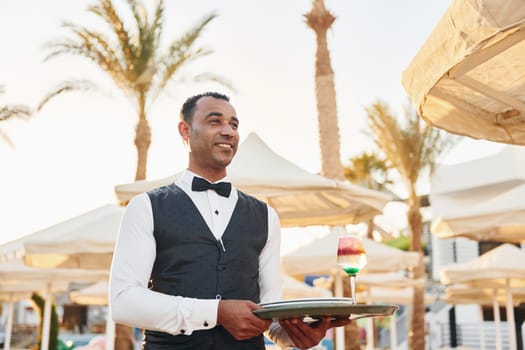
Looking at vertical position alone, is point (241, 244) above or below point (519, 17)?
below

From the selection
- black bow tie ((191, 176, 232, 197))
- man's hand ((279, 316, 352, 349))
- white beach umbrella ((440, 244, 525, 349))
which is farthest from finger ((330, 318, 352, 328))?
white beach umbrella ((440, 244, 525, 349))

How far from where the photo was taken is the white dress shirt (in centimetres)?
195

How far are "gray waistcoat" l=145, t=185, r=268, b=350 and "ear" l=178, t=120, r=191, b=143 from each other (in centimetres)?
25

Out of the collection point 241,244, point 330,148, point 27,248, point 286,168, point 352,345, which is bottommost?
point 352,345

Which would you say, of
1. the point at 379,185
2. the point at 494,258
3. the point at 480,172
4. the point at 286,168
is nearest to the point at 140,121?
the point at 494,258

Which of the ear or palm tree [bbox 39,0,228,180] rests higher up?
palm tree [bbox 39,0,228,180]

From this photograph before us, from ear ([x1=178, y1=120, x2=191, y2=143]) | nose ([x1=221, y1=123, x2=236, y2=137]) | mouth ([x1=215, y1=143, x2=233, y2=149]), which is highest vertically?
ear ([x1=178, y1=120, x2=191, y2=143])

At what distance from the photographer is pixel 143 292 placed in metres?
1.98

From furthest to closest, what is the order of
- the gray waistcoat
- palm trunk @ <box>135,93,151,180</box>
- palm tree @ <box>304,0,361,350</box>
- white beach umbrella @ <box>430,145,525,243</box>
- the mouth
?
white beach umbrella @ <box>430,145,525,243</box> < palm trunk @ <box>135,93,151,180</box> < palm tree @ <box>304,0,361,350</box> < the mouth < the gray waistcoat

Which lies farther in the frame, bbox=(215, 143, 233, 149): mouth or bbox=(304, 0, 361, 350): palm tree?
bbox=(304, 0, 361, 350): palm tree

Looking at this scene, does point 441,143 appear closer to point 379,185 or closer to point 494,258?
point 494,258

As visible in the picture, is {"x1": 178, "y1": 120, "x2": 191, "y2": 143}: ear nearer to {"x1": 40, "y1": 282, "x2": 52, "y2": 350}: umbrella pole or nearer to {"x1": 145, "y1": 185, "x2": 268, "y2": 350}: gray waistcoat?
{"x1": 145, "y1": 185, "x2": 268, "y2": 350}: gray waistcoat

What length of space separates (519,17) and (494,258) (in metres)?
9.57

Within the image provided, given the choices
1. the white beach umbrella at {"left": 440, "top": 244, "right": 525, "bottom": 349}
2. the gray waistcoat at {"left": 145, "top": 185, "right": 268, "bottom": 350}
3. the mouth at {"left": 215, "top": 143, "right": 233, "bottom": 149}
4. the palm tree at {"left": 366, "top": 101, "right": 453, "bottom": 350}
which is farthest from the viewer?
the palm tree at {"left": 366, "top": 101, "right": 453, "bottom": 350}
